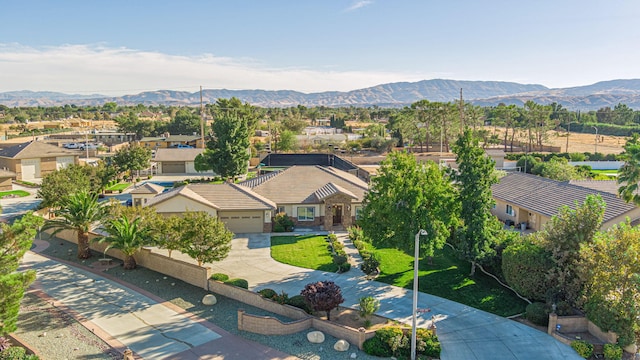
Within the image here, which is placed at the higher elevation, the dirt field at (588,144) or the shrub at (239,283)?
the dirt field at (588,144)

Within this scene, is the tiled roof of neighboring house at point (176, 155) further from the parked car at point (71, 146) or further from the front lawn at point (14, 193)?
the parked car at point (71, 146)

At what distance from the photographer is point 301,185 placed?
4194cm

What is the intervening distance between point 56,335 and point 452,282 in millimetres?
20772

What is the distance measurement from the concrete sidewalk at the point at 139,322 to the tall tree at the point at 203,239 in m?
3.32

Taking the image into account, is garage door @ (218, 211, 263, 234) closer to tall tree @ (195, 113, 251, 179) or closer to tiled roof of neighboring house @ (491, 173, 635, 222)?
tall tree @ (195, 113, 251, 179)

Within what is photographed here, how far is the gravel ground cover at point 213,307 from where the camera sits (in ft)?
66.8

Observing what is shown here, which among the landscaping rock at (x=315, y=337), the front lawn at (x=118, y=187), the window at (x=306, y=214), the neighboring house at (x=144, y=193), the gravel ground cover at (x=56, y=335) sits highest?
the neighboring house at (x=144, y=193)

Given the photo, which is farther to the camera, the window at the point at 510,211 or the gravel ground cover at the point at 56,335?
the window at the point at 510,211

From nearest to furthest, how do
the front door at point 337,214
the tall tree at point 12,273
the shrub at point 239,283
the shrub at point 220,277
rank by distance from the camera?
the tall tree at point 12,273
the shrub at point 239,283
the shrub at point 220,277
the front door at point 337,214

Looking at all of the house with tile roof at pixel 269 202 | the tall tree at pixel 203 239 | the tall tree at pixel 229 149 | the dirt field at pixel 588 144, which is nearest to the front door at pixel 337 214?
the house with tile roof at pixel 269 202

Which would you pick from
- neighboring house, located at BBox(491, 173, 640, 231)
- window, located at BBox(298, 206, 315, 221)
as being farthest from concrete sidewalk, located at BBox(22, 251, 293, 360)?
neighboring house, located at BBox(491, 173, 640, 231)

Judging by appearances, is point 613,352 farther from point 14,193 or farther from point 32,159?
point 32,159

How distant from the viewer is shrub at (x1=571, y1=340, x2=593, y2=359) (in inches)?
785

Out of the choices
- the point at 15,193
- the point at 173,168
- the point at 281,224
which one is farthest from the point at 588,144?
the point at 15,193
